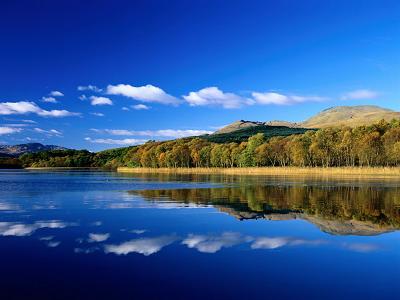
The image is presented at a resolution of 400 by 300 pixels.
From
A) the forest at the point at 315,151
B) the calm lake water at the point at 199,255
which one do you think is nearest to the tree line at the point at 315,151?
the forest at the point at 315,151

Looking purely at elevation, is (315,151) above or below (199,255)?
above

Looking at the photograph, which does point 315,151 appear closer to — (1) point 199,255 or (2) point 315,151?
(2) point 315,151

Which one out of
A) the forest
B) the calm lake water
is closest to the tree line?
the forest

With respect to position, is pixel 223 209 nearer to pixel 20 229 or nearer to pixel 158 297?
pixel 20 229

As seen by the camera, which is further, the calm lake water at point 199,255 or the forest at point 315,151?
the forest at point 315,151

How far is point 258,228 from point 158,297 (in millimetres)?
11334

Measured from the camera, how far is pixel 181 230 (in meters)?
20.4

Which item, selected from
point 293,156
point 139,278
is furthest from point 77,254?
point 293,156

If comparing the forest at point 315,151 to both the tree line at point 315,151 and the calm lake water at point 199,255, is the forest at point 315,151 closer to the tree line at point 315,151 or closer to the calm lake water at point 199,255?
the tree line at point 315,151

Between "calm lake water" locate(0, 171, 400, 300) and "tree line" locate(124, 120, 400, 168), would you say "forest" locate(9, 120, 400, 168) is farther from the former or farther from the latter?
"calm lake water" locate(0, 171, 400, 300)

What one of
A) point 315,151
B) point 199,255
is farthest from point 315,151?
point 199,255

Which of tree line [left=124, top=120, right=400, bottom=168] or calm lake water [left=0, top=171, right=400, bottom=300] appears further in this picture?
tree line [left=124, top=120, right=400, bottom=168]

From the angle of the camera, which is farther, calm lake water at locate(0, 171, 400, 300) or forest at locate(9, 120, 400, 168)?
forest at locate(9, 120, 400, 168)

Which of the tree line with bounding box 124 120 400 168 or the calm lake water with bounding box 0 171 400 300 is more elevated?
the tree line with bounding box 124 120 400 168
